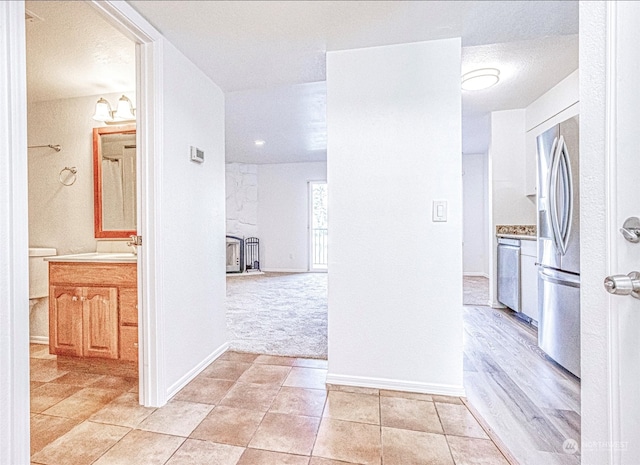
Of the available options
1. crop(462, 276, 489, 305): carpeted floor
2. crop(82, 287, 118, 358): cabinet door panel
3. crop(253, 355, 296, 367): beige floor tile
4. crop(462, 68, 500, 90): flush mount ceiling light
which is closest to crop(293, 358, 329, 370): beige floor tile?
crop(253, 355, 296, 367): beige floor tile

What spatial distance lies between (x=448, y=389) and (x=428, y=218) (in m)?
1.04

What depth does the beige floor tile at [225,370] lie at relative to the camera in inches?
86.7

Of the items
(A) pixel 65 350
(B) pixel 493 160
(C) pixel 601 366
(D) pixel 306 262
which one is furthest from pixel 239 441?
(D) pixel 306 262

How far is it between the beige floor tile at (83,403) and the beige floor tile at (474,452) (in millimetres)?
1890

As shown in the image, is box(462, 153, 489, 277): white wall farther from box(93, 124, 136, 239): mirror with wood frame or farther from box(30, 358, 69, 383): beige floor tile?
box(30, 358, 69, 383): beige floor tile

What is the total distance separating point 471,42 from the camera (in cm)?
195

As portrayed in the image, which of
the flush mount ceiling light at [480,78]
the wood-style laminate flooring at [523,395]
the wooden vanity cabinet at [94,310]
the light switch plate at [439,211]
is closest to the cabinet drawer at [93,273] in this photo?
the wooden vanity cabinet at [94,310]

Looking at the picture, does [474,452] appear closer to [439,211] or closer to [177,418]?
[439,211]

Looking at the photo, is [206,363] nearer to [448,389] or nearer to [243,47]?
[448,389]

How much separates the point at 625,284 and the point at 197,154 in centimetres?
222

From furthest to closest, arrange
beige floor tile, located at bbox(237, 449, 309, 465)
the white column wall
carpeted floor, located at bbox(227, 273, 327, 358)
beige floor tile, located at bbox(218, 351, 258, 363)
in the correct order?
carpeted floor, located at bbox(227, 273, 327, 358) < beige floor tile, located at bbox(218, 351, 258, 363) < beige floor tile, located at bbox(237, 449, 309, 465) < the white column wall

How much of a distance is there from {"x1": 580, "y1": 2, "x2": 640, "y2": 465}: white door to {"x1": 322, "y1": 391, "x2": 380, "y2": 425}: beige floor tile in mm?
1055

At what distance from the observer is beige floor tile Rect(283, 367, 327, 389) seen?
2068 mm
